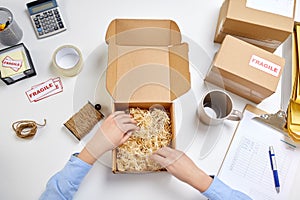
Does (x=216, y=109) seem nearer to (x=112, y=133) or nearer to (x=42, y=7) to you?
(x=112, y=133)

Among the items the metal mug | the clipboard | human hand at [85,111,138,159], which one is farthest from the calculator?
the clipboard

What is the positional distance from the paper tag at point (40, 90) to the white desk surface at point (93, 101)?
2cm

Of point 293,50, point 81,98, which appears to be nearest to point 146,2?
point 81,98

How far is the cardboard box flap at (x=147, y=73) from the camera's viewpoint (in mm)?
917

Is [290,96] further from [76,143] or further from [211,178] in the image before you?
[76,143]

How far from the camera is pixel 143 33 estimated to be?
3.24 ft

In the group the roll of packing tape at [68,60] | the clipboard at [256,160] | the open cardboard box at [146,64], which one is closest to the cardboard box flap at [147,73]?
the open cardboard box at [146,64]

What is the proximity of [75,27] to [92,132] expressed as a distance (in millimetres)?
318

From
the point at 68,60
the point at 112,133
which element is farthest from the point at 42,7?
the point at 112,133

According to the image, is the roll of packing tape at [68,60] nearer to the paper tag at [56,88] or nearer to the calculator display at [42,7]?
the paper tag at [56,88]

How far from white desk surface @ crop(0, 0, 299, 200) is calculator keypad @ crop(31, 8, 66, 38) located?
0.02 metres

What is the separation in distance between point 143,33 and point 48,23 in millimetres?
279

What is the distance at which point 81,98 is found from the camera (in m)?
0.98

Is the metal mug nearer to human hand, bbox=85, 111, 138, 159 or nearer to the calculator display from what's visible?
human hand, bbox=85, 111, 138, 159
